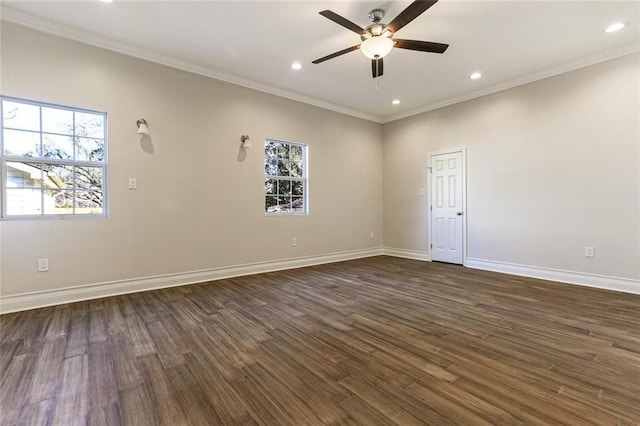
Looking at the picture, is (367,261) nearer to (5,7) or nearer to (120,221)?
(120,221)

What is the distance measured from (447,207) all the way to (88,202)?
214 inches

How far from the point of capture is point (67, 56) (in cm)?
316

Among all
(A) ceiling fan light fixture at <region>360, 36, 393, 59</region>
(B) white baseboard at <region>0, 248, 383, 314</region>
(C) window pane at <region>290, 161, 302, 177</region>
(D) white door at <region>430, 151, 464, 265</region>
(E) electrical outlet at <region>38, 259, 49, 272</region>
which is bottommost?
(B) white baseboard at <region>0, 248, 383, 314</region>

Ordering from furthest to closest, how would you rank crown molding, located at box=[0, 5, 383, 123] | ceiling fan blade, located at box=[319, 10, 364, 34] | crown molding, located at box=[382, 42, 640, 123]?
crown molding, located at box=[382, 42, 640, 123] < crown molding, located at box=[0, 5, 383, 123] < ceiling fan blade, located at box=[319, 10, 364, 34]

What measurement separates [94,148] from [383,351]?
383cm

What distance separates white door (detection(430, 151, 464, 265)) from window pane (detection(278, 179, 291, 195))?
9.08ft

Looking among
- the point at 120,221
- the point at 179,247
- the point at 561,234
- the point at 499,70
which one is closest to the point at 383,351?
the point at 179,247

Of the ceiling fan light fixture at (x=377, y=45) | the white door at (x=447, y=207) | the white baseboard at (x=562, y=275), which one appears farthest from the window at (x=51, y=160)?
the white baseboard at (x=562, y=275)

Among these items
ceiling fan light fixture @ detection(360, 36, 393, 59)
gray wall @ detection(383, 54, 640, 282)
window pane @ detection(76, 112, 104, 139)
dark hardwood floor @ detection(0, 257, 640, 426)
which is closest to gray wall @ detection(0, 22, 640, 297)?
gray wall @ detection(383, 54, 640, 282)

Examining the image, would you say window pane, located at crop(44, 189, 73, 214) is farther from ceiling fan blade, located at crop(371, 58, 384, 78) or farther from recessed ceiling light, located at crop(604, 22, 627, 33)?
recessed ceiling light, located at crop(604, 22, 627, 33)

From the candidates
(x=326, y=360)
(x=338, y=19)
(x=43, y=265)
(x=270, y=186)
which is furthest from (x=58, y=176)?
(x=326, y=360)

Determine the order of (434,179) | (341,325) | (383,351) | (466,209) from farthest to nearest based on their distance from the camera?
(434,179) < (466,209) < (341,325) < (383,351)

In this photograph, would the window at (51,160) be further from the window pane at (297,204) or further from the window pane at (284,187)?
the window pane at (297,204)

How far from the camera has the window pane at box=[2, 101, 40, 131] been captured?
294cm
